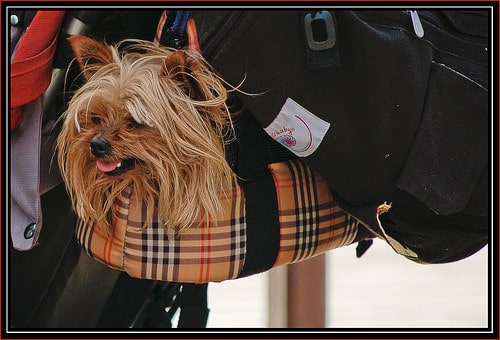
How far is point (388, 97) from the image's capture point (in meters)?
1.21

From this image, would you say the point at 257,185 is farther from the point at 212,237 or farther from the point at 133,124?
the point at 133,124

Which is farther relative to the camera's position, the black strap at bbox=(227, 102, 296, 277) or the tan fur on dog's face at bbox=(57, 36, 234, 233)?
the black strap at bbox=(227, 102, 296, 277)

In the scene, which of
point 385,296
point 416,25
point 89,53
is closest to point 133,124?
point 89,53

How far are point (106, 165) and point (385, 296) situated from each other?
1.70 metres

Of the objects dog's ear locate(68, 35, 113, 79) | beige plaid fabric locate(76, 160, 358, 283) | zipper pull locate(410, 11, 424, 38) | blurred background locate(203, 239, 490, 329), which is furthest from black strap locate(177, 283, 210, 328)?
blurred background locate(203, 239, 490, 329)

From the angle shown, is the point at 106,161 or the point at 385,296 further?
the point at 385,296

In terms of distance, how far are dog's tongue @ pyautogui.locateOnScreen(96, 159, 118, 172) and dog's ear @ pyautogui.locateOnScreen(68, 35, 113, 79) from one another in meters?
0.13

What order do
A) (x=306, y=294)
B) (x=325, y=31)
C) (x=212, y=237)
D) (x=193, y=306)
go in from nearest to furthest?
1. (x=325, y=31)
2. (x=212, y=237)
3. (x=193, y=306)
4. (x=306, y=294)

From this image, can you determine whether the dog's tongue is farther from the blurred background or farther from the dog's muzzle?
the blurred background

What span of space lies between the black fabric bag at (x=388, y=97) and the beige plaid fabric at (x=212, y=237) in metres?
0.06

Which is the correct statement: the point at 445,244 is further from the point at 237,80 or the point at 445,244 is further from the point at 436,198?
the point at 237,80

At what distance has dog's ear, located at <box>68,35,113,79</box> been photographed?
4.03 feet

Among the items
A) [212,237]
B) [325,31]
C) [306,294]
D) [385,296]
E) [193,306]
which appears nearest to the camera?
[325,31]

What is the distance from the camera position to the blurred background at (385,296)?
252 centimetres
